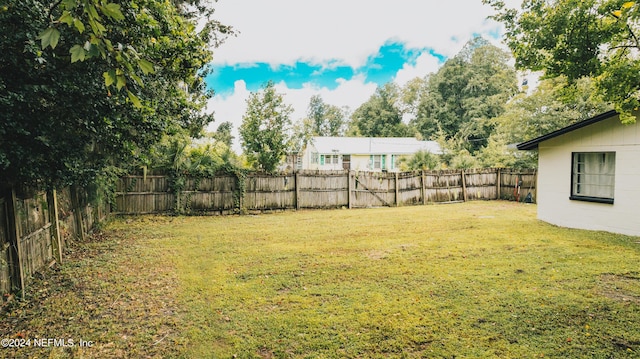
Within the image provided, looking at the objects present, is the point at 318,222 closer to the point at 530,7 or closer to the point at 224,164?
the point at 224,164

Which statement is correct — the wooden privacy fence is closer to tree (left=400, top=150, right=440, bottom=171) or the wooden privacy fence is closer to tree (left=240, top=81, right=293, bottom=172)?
tree (left=400, top=150, right=440, bottom=171)

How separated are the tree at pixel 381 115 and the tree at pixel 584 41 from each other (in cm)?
3764

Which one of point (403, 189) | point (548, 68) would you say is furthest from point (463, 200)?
point (548, 68)

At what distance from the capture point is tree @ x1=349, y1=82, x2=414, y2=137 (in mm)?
44969

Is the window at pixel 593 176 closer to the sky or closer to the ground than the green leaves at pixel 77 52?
closer to the ground

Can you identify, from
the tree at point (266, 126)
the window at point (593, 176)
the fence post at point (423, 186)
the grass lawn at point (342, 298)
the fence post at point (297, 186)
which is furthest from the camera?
the tree at point (266, 126)

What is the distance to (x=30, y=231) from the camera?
15.3 ft

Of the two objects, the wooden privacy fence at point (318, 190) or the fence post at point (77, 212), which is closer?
the fence post at point (77, 212)

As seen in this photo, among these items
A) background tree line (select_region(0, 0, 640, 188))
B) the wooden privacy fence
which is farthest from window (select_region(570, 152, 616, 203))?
the wooden privacy fence

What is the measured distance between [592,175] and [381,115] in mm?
37686

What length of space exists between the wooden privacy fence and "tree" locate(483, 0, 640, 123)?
7.63 m

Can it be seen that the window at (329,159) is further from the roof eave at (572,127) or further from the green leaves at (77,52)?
the green leaves at (77,52)

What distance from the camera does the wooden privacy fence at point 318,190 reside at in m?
11.0

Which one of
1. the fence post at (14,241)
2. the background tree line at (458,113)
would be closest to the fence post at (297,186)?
the background tree line at (458,113)
